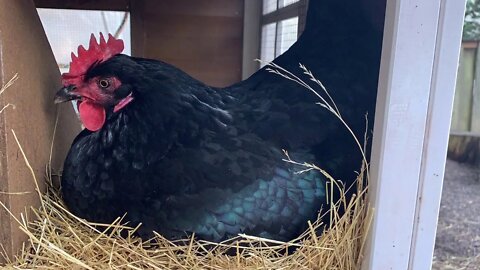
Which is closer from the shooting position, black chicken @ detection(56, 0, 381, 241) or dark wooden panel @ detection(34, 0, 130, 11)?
black chicken @ detection(56, 0, 381, 241)

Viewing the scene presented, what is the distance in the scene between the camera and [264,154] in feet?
3.72

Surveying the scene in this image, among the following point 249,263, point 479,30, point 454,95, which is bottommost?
point 249,263

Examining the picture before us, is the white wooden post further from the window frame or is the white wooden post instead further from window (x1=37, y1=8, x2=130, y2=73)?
window (x1=37, y1=8, x2=130, y2=73)

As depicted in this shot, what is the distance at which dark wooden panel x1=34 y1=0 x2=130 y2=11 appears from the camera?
2.08 metres

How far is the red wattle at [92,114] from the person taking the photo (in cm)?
117

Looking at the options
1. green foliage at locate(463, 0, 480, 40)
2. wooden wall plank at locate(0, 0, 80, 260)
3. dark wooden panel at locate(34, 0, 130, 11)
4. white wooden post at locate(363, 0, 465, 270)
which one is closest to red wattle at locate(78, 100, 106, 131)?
wooden wall plank at locate(0, 0, 80, 260)

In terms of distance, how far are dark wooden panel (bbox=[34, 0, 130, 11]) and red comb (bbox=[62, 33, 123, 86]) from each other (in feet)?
3.33

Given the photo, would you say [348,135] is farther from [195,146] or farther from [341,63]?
[195,146]

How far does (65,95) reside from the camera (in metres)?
1.13

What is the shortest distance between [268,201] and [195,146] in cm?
23

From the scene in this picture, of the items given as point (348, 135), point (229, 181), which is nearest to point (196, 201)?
point (229, 181)

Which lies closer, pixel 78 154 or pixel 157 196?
pixel 157 196

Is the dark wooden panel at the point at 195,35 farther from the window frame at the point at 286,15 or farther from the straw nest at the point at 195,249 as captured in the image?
the straw nest at the point at 195,249

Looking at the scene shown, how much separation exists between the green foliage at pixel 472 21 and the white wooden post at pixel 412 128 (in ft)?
0.07
